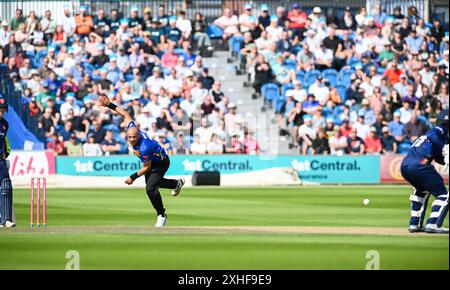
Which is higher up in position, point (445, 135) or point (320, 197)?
point (445, 135)

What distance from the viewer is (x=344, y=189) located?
A: 30.7 metres

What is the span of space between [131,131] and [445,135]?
5249 mm

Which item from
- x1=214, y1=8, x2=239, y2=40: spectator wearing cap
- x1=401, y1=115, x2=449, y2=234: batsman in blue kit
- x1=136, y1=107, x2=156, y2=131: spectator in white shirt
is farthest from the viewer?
x1=214, y1=8, x2=239, y2=40: spectator wearing cap

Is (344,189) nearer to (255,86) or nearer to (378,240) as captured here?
(255,86)

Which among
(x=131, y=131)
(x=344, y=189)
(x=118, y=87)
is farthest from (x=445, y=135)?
(x=118, y=87)

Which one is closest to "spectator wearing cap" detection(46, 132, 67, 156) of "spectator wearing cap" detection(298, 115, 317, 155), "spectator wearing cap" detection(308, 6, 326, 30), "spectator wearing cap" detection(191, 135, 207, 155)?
"spectator wearing cap" detection(191, 135, 207, 155)

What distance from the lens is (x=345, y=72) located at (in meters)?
37.0

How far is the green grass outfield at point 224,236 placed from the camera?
527 inches

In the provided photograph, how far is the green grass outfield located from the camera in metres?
13.4

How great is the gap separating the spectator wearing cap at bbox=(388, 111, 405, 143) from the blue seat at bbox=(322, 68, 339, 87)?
9.66 ft

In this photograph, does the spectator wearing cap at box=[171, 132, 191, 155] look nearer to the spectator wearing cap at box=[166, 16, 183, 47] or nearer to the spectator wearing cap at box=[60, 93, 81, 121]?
the spectator wearing cap at box=[60, 93, 81, 121]

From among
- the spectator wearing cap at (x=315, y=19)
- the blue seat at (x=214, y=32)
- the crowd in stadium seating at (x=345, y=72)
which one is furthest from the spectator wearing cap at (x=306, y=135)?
the blue seat at (x=214, y=32)

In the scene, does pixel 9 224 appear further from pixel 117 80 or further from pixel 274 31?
pixel 274 31

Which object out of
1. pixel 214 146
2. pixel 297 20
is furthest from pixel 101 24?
pixel 297 20
